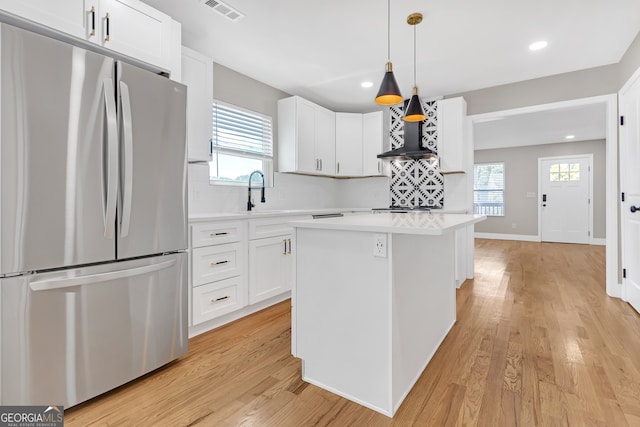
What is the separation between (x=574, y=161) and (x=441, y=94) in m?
5.50

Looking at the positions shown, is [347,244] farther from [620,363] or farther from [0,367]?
[620,363]

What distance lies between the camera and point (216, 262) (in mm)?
2609

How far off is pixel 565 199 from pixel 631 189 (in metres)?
5.52

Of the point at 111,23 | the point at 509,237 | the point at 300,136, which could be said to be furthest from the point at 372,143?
the point at 509,237

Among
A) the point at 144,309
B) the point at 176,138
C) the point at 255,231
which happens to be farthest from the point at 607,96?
the point at 144,309

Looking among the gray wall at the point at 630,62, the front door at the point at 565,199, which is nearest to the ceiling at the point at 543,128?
the front door at the point at 565,199

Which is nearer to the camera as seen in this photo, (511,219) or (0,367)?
(0,367)

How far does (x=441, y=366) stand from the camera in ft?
6.58

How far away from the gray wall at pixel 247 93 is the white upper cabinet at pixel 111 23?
1.13 m

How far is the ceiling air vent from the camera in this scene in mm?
2293

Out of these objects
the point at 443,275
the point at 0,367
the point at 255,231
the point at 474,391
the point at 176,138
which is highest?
the point at 176,138

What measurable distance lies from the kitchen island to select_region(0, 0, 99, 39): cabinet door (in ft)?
5.39

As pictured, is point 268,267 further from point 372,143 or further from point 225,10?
point 372,143

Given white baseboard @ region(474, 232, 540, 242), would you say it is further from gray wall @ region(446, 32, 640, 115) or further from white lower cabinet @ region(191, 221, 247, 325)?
white lower cabinet @ region(191, 221, 247, 325)
